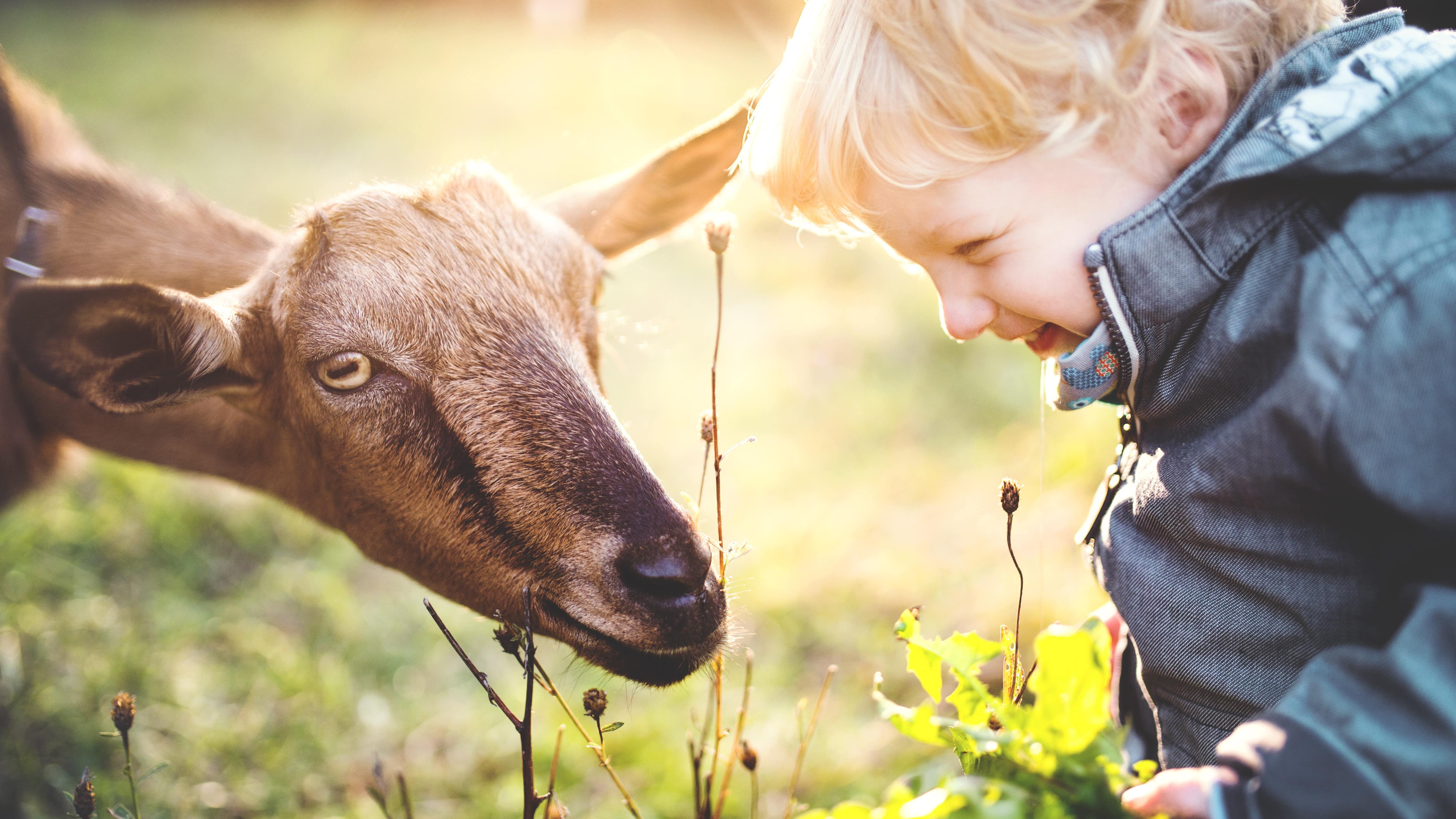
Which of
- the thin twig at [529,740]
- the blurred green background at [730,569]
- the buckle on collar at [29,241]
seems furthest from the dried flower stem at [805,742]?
the buckle on collar at [29,241]

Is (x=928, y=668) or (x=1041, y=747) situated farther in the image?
(x=928, y=668)

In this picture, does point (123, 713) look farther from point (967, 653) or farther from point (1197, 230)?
point (1197, 230)

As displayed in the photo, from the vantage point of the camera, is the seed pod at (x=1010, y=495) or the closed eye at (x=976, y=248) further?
the closed eye at (x=976, y=248)

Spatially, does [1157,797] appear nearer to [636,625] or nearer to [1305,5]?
[636,625]

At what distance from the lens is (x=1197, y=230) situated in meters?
1.78

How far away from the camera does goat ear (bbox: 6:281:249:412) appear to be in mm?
2225

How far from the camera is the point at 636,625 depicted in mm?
2168

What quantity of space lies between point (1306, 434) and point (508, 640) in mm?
1608

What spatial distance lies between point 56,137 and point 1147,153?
431 cm

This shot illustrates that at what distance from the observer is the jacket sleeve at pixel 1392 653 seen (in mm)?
1346

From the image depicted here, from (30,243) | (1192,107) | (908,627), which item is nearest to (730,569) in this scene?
(908,627)

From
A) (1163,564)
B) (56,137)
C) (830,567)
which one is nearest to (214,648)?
(56,137)

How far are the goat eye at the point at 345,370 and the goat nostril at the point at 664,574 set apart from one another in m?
0.91

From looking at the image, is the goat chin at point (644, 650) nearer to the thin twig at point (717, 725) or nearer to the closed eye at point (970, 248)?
the thin twig at point (717, 725)
